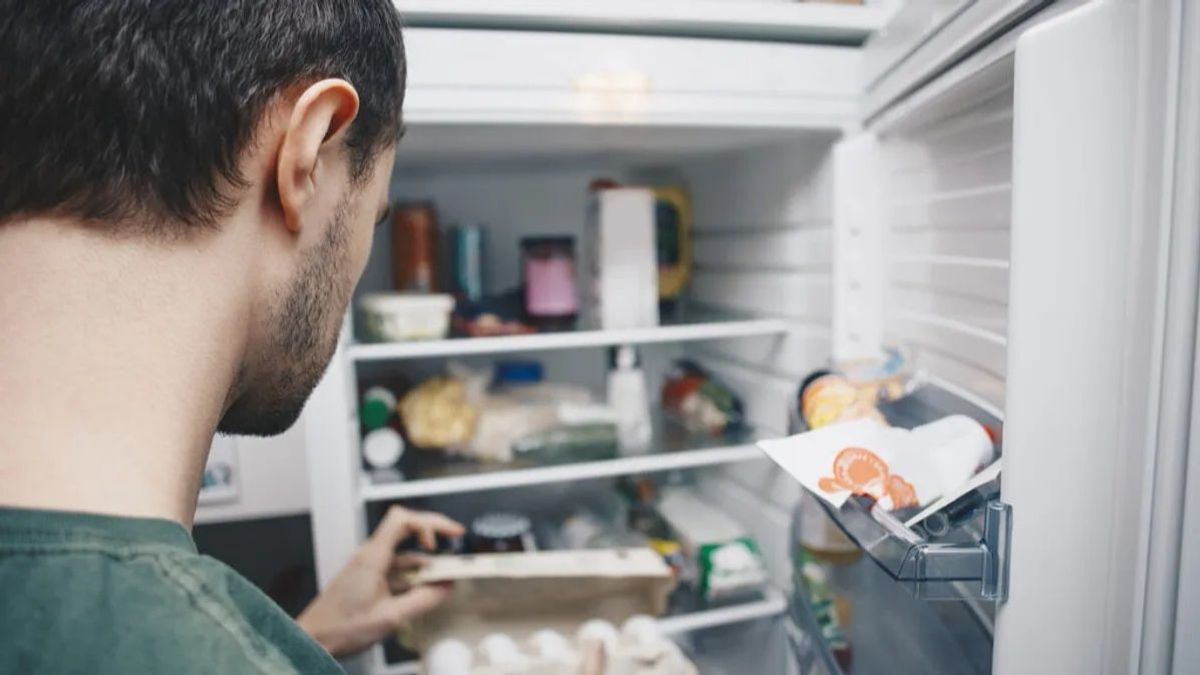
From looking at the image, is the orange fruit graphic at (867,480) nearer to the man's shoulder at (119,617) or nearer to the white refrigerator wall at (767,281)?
the man's shoulder at (119,617)

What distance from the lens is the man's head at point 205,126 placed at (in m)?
0.45

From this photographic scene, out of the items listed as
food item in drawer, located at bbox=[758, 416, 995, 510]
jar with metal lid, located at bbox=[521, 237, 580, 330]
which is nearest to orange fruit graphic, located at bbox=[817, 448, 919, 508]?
food item in drawer, located at bbox=[758, 416, 995, 510]

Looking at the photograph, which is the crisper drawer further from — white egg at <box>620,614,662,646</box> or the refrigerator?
white egg at <box>620,614,662,646</box>

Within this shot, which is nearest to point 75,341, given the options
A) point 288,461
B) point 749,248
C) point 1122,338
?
point 1122,338

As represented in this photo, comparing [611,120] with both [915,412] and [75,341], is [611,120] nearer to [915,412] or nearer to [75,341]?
[915,412]

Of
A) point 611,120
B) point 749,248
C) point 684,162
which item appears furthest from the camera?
point 684,162

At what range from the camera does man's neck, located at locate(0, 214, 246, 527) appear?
41 centimetres

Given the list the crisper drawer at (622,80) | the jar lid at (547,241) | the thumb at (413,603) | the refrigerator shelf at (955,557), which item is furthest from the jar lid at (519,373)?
the refrigerator shelf at (955,557)

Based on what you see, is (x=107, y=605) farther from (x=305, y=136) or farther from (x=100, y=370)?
(x=305, y=136)

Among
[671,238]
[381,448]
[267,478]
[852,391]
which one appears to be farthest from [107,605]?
[671,238]

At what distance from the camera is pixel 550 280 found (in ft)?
4.50

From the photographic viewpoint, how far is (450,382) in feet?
4.45

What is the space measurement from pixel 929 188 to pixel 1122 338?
0.37m

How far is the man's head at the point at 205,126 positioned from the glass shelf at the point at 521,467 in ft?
2.04
